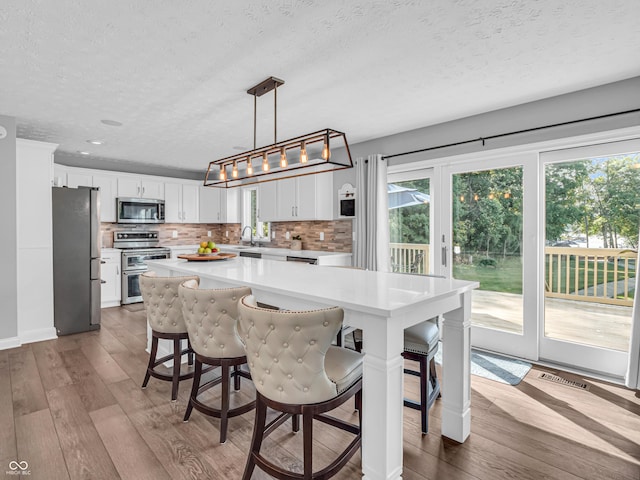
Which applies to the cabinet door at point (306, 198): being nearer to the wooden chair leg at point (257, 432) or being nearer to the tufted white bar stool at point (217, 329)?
the tufted white bar stool at point (217, 329)

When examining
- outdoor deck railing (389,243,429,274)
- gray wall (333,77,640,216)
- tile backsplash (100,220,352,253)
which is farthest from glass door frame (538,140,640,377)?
tile backsplash (100,220,352,253)

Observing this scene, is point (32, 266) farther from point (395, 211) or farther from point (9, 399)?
point (395, 211)

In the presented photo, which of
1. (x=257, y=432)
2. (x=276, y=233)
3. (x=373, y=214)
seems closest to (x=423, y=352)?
(x=257, y=432)

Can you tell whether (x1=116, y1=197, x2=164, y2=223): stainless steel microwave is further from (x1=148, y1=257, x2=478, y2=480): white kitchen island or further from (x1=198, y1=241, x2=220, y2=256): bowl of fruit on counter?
(x1=148, y1=257, x2=478, y2=480): white kitchen island

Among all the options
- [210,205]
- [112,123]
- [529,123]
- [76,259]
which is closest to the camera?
[529,123]

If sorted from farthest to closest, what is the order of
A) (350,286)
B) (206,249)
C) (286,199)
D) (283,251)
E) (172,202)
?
1. (172,202)
2. (286,199)
3. (283,251)
4. (206,249)
5. (350,286)

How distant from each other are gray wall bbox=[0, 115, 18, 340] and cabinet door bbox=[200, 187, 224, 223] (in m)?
3.38

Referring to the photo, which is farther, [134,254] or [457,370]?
[134,254]

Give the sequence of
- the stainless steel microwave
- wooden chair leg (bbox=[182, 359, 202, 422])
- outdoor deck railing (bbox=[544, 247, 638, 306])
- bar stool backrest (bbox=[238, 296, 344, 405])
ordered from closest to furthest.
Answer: bar stool backrest (bbox=[238, 296, 344, 405]), wooden chair leg (bbox=[182, 359, 202, 422]), outdoor deck railing (bbox=[544, 247, 638, 306]), the stainless steel microwave

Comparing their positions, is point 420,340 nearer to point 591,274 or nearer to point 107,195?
point 591,274

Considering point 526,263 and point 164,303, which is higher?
point 526,263

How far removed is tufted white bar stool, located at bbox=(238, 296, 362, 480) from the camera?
57.3 inches

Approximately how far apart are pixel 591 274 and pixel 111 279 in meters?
6.26

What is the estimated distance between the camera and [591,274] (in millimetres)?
3080
